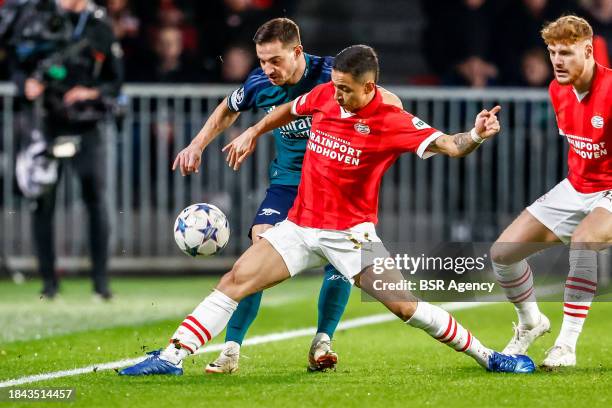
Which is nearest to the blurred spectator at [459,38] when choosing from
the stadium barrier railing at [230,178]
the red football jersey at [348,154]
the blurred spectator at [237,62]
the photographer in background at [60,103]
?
the stadium barrier railing at [230,178]

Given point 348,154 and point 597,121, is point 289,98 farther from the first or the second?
point 597,121

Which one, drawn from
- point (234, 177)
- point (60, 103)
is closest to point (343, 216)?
point (60, 103)

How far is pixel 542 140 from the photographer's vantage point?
14.5 metres

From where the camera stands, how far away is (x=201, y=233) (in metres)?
7.82

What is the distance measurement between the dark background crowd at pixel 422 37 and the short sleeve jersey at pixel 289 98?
21.0ft

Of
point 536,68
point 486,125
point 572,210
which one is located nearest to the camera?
point 486,125

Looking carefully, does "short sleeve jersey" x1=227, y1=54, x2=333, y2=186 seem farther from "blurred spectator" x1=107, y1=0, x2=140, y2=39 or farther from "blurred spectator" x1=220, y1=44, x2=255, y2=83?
"blurred spectator" x1=107, y1=0, x2=140, y2=39

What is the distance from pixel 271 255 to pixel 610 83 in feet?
7.67

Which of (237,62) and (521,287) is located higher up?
(237,62)

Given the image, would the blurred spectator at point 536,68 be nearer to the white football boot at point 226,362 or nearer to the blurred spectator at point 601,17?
the blurred spectator at point 601,17

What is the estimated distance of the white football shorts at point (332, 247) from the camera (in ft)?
24.3

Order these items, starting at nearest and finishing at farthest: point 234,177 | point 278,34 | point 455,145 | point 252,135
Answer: point 455,145 < point 252,135 < point 278,34 < point 234,177

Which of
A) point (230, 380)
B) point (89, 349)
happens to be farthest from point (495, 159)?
point (230, 380)

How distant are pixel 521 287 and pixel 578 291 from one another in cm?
47
